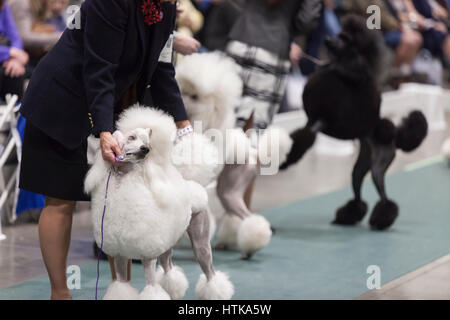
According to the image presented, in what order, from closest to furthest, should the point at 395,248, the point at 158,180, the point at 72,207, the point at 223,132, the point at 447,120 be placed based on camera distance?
the point at 158,180 < the point at 72,207 < the point at 223,132 < the point at 395,248 < the point at 447,120

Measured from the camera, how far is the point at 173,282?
2963 millimetres

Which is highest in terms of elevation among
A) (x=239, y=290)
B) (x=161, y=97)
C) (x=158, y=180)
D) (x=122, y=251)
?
(x=161, y=97)

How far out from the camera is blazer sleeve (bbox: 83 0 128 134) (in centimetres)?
244

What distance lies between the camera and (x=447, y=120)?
9383 millimetres

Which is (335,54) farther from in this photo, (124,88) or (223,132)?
(124,88)

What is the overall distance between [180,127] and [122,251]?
0.53 metres

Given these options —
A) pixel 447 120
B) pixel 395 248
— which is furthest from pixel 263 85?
pixel 447 120

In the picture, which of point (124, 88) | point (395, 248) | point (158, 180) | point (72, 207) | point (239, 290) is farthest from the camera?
point (395, 248)

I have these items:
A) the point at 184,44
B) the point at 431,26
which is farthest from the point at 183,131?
the point at 431,26

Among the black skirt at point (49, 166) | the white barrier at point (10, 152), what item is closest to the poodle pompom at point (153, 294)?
the black skirt at point (49, 166)

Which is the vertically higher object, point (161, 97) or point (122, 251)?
point (161, 97)

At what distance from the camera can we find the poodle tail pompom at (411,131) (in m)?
4.57

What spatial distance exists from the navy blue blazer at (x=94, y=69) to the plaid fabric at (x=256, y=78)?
145 cm

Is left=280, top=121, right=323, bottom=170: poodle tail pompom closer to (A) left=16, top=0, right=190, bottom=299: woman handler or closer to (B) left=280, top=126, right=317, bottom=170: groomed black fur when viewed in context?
(B) left=280, top=126, right=317, bottom=170: groomed black fur
